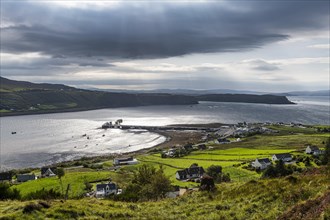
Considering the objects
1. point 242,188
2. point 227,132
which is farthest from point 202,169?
point 227,132

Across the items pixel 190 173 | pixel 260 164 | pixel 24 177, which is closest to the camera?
pixel 190 173

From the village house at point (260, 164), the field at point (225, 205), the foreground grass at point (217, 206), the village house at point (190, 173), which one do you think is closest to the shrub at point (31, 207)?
the field at point (225, 205)

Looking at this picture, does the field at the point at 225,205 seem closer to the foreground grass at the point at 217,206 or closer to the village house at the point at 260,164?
the foreground grass at the point at 217,206

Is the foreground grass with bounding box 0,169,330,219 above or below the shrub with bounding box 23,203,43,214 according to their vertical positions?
below

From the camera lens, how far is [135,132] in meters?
188

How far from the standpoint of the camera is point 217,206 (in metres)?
20.1

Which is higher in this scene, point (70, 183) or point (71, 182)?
point (70, 183)

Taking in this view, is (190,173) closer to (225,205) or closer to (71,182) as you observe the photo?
(71,182)

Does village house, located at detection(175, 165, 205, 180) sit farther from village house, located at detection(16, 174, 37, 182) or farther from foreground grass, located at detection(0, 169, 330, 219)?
foreground grass, located at detection(0, 169, 330, 219)

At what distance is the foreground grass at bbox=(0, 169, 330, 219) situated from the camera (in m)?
17.8

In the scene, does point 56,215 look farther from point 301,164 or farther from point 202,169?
point 301,164

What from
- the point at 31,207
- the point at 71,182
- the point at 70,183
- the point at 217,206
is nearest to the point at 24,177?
the point at 71,182

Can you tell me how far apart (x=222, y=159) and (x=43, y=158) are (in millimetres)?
63099

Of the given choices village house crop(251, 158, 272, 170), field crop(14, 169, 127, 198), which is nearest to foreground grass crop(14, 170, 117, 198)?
field crop(14, 169, 127, 198)
